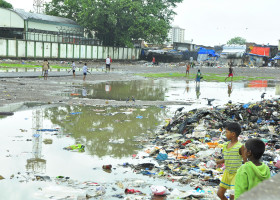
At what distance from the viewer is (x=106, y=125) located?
36.5ft

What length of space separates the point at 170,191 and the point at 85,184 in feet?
4.47

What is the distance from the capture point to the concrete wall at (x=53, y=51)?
4269 cm

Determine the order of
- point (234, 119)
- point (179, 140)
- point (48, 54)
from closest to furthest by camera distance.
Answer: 1. point (179, 140)
2. point (234, 119)
3. point (48, 54)

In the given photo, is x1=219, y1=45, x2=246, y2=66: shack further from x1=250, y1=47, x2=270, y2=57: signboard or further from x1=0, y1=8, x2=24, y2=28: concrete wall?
x1=0, y1=8, x2=24, y2=28: concrete wall

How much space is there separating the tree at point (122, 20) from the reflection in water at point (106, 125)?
40.3 metres

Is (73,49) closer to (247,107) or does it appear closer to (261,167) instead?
(247,107)

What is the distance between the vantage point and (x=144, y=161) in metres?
7.70

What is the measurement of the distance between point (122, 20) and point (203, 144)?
47844 millimetres

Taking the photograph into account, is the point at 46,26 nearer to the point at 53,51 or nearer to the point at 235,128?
Result: the point at 53,51

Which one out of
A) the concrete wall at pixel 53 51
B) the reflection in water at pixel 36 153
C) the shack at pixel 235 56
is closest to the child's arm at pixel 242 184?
the reflection in water at pixel 36 153

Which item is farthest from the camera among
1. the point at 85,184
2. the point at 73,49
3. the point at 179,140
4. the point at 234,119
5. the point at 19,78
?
the point at 73,49

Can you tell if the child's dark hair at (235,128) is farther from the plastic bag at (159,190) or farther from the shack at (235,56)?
the shack at (235,56)

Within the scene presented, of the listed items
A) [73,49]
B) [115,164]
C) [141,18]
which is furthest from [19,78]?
[141,18]

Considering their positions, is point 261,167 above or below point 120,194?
above
